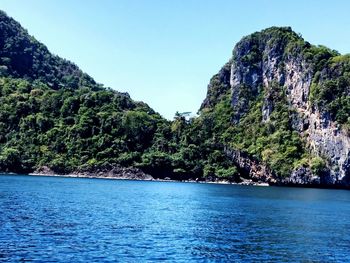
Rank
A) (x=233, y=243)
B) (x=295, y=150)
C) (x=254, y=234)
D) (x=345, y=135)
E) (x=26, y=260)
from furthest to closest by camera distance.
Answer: (x=295, y=150) < (x=345, y=135) < (x=254, y=234) < (x=233, y=243) < (x=26, y=260)

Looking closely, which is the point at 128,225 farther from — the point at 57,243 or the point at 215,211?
the point at 215,211

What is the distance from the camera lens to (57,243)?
133 ft

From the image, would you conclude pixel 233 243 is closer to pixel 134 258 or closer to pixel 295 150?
pixel 134 258

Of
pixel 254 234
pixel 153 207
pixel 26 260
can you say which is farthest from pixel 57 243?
pixel 153 207

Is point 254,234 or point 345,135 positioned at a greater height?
point 345,135

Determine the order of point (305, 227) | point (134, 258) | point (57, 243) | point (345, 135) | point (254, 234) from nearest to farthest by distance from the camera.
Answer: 1. point (134, 258)
2. point (57, 243)
3. point (254, 234)
4. point (305, 227)
5. point (345, 135)

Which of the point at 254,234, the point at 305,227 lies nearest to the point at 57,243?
the point at 254,234

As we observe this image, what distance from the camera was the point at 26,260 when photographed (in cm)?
3378

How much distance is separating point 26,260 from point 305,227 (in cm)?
3854

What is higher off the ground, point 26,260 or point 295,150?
point 295,150

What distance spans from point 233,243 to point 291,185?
156 metres

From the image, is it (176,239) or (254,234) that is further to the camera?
(254,234)

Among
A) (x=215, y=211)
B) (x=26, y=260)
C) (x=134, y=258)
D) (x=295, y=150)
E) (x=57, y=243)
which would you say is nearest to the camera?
(x=26, y=260)

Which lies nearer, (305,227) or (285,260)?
(285,260)
